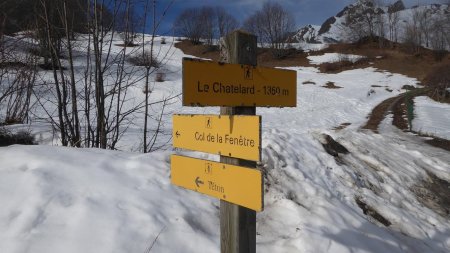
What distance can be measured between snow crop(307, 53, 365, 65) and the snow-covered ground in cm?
3462

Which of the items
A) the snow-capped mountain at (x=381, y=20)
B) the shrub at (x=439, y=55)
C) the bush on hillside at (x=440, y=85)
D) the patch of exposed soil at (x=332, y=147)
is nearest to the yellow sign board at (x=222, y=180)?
the patch of exposed soil at (x=332, y=147)

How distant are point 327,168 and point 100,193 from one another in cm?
334

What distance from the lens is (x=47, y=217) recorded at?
3.37 metres

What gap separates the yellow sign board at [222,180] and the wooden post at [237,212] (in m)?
0.10

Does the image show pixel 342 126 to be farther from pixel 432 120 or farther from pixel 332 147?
pixel 332 147

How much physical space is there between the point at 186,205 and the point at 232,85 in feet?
6.17

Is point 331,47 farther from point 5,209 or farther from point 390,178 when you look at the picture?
point 5,209

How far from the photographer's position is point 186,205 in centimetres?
405

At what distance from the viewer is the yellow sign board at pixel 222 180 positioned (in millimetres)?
2350

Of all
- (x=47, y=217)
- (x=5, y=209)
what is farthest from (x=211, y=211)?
(x=5, y=209)

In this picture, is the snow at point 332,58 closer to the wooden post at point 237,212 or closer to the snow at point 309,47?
the snow at point 309,47

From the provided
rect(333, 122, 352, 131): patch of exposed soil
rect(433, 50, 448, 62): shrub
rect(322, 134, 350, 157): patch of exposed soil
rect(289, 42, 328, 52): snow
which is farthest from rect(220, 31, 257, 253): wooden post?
rect(289, 42, 328, 52): snow

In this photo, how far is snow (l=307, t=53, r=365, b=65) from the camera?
40.1m

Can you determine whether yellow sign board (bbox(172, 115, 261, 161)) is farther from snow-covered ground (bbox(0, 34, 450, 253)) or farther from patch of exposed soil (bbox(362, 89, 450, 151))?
patch of exposed soil (bbox(362, 89, 450, 151))
